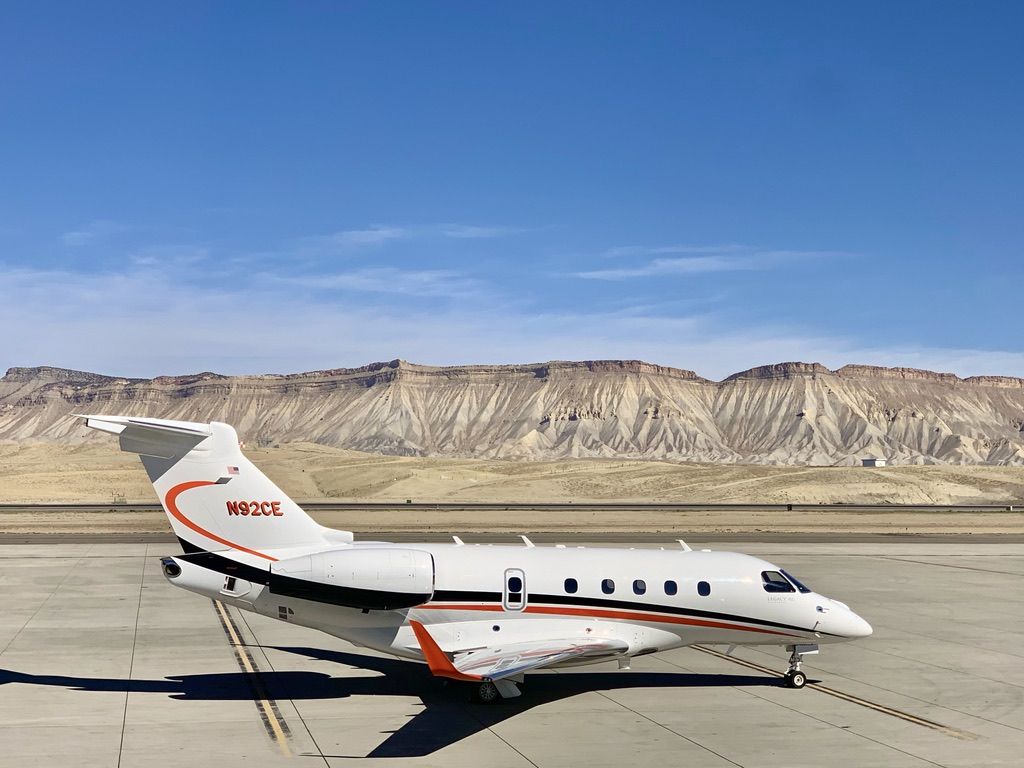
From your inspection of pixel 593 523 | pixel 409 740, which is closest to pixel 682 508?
pixel 593 523

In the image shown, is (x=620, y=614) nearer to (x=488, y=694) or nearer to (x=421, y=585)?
(x=488, y=694)

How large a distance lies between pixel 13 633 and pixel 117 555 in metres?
18.5

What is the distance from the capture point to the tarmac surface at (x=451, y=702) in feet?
51.4

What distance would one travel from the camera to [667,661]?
915 inches

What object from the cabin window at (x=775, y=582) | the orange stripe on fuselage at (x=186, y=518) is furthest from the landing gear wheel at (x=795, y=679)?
the orange stripe on fuselage at (x=186, y=518)

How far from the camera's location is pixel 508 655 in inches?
697

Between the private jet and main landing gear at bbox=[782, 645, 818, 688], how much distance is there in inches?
1.6

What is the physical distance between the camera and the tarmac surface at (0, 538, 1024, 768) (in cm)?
1566

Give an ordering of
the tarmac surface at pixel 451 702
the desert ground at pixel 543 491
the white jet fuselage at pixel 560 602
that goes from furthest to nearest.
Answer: the desert ground at pixel 543 491
the white jet fuselage at pixel 560 602
the tarmac surface at pixel 451 702

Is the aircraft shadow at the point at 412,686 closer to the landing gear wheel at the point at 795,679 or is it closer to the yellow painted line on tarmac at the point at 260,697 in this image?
the yellow painted line on tarmac at the point at 260,697

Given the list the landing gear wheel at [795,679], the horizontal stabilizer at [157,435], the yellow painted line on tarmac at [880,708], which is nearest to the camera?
the yellow painted line on tarmac at [880,708]

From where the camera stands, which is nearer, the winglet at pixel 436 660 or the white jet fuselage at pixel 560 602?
the winglet at pixel 436 660

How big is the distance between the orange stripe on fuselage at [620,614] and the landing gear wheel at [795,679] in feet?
2.43

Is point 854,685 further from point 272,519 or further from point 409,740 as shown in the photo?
point 272,519
